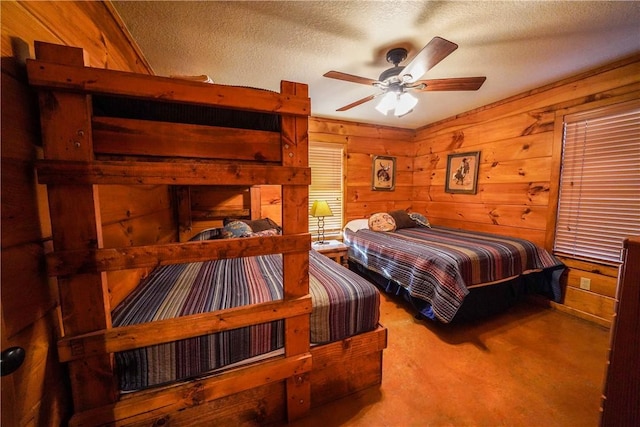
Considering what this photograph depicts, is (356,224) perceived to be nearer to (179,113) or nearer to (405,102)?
(405,102)

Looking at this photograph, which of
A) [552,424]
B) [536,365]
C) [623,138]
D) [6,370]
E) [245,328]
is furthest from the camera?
[623,138]

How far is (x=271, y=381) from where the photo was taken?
1039mm

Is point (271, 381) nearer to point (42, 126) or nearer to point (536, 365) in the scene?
point (42, 126)

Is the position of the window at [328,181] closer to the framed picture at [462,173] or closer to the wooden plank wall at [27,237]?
the framed picture at [462,173]

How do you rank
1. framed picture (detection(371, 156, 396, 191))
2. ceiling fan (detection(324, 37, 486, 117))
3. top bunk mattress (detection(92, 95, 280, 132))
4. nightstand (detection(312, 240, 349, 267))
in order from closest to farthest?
top bunk mattress (detection(92, 95, 280, 132)) → ceiling fan (detection(324, 37, 486, 117)) → nightstand (detection(312, 240, 349, 267)) → framed picture (detection(371, 156, 396, 191))

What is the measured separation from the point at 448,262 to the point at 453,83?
1.39m

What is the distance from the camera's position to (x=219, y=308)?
1.04 metres

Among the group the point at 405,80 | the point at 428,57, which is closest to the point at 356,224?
the point at 405,80

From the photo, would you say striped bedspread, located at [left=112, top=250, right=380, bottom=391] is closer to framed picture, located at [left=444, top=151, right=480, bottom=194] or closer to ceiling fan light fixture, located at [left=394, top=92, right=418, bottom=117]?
ceiling fan light fixture, located at [left=394, top=92, right=418, bottom=117]

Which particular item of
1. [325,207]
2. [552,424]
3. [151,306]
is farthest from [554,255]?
[151,306]

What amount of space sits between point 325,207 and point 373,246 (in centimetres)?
79

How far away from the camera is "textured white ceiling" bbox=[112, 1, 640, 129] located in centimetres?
130

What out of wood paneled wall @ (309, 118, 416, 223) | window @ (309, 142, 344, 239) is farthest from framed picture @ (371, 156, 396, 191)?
window @ (309, 142, 344, 239)

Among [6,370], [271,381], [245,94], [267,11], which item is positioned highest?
[267,11]
